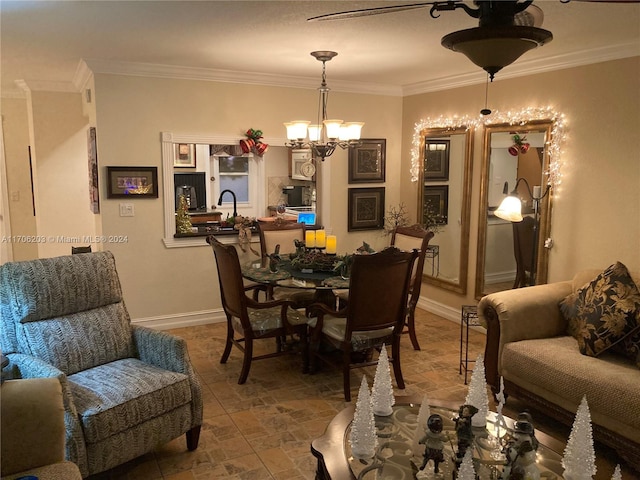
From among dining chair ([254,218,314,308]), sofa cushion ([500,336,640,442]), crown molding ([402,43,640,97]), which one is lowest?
sofa cushion ([500,336,640,442])

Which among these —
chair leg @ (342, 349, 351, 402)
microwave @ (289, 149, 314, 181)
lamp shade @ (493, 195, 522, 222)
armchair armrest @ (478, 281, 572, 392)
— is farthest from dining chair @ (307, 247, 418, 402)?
microwave @ (289, 149, 314, 181)

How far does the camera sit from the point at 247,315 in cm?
367

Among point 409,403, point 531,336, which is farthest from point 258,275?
point 531,336

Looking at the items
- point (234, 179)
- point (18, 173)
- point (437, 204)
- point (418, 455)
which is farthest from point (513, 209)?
point (18, 173)

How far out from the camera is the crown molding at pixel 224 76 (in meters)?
4.43

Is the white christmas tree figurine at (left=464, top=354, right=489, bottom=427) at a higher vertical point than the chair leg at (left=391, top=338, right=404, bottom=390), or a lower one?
higher

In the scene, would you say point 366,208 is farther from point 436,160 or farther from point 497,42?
point 497,42

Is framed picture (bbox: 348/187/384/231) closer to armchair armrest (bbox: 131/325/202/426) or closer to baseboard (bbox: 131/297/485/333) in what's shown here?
baseboard (bbox: 131/297/485/333)

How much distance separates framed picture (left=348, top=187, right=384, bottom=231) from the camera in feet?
18.6

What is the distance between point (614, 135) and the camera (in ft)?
12.1

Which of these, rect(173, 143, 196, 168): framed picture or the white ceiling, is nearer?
the white ceiling

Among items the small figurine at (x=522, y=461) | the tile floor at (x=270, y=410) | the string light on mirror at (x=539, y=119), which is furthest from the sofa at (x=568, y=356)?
the small figurine at (x=522, y=461)

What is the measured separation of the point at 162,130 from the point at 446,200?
2840mm

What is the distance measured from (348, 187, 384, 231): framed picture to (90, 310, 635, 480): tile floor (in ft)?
4.82
